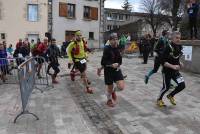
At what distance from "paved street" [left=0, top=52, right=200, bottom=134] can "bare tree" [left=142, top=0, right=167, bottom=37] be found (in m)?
51.6

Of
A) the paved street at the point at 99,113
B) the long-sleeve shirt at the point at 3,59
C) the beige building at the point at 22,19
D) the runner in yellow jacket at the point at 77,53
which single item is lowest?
the paved street at the point at 99,113

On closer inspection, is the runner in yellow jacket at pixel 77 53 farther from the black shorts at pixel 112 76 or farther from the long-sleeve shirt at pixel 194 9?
the long-sleeve shirt at pixel 194 9

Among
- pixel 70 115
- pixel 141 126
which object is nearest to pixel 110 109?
pixel 70 115

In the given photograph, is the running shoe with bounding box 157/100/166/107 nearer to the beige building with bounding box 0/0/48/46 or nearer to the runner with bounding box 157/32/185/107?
the runner with bounding box 157/32/185/107

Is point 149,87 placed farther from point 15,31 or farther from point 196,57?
point 15,31

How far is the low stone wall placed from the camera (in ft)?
54.9

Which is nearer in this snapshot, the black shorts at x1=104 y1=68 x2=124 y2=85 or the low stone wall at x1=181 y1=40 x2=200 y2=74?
the black shorts at x1=104 y1=68 x2=124 y2=85

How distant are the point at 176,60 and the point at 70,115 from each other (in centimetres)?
274

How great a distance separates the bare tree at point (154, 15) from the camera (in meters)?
63.8

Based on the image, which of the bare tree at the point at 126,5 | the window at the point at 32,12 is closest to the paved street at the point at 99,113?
the window at the point at 32,12

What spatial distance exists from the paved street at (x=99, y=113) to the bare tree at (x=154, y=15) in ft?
169

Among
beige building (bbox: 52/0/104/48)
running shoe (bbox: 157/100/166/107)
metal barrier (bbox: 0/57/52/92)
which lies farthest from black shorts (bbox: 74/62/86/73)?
beige building (bbox: 52/0/104/48)

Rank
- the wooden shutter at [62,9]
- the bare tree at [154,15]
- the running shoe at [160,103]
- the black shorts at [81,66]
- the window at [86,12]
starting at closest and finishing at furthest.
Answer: the running shoe at [160,103] → the black shorts at [81,66] → the wooden shutter at [62,9] → the window at [86,12] → the bare tree at [154,15]

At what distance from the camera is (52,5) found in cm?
4328
